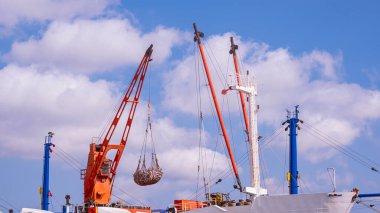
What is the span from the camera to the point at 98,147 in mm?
63125

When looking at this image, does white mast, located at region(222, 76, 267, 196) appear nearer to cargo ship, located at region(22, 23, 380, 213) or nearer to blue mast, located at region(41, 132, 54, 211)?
cargo ship, located at region(22, 23, 380, 213)

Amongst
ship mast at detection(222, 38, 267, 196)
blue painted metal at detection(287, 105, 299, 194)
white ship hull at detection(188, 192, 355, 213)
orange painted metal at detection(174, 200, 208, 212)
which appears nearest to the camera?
white ship hull at detection(188, 192, 355, 213)

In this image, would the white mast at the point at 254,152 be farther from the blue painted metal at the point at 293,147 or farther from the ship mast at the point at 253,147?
the blue painted metal at the point at 293,147

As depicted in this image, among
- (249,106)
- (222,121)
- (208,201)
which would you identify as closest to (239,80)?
(249,106)

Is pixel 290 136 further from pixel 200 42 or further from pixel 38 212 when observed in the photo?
pixel 38 212

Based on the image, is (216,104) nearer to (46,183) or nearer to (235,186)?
(235,186)

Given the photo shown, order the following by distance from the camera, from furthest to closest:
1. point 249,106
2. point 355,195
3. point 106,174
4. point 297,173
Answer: point 106,174 → point 297,173 → point 249,106 → point 355,195

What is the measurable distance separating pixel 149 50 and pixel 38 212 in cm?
2178

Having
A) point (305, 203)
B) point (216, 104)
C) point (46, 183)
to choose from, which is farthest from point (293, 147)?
point (46, 183)

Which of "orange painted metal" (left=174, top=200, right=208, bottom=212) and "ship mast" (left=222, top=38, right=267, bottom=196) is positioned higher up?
"ship mast" (left=222, top=38, right=267, bottom=196)

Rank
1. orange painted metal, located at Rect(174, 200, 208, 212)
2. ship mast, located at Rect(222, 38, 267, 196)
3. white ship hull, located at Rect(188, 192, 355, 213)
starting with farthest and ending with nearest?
orange painted metal, located at Rect(174, 200, 208, 212)
ship mast, located at Rect(222, 38, 267, 196)
white ship hull, located at Rect(188, 192, 355, 213)

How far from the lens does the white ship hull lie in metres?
40.8

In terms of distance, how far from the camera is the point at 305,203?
41.5 meters

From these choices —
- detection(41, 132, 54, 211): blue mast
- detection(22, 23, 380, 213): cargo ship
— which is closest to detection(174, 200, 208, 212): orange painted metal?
detection(22, 23, 380, 213): cargo ship
